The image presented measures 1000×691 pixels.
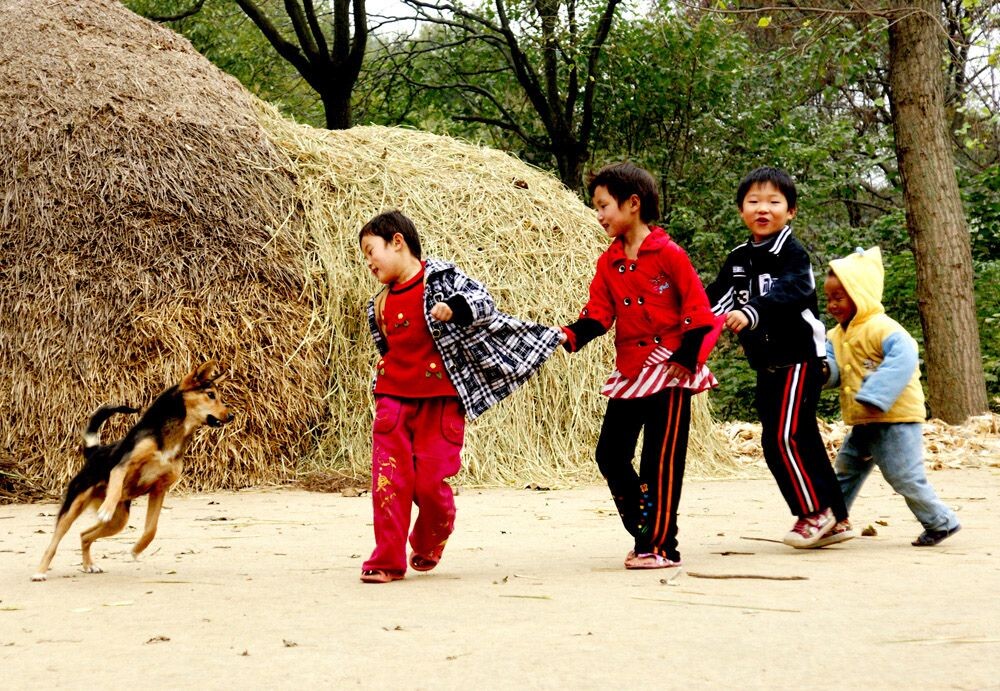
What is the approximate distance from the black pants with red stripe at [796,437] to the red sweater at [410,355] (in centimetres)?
137

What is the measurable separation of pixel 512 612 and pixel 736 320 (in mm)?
1615

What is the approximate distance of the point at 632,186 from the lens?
15.6ft

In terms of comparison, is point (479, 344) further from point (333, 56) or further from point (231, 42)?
point (231, 42)

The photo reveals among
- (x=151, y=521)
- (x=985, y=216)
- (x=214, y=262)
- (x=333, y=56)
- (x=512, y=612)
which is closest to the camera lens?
(x=512, y=612)

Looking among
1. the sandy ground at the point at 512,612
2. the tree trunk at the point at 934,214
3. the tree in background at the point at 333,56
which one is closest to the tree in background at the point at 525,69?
the tree in background at the point at 333,56

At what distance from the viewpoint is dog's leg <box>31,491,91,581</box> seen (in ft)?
15.2

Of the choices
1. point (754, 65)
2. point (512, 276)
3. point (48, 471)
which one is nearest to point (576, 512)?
point (512, 276)

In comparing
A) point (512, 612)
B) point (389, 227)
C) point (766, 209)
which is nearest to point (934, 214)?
point (766, 209)

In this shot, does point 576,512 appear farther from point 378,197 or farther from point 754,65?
point 754,65

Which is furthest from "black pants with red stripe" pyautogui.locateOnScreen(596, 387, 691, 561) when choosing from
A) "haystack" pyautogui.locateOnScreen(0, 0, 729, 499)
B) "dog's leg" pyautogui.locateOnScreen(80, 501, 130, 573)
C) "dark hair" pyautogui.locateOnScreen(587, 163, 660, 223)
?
"haystack" pyautogui.locateOnScreen(0, 0, 729, 499)

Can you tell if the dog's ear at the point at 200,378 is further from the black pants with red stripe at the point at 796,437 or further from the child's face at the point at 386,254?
the black pants with red stripe at the point at 796,437

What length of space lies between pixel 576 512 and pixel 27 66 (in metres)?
5.32

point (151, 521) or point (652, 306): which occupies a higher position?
point (652, 306)

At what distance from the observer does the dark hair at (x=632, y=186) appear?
4770 millimetres
